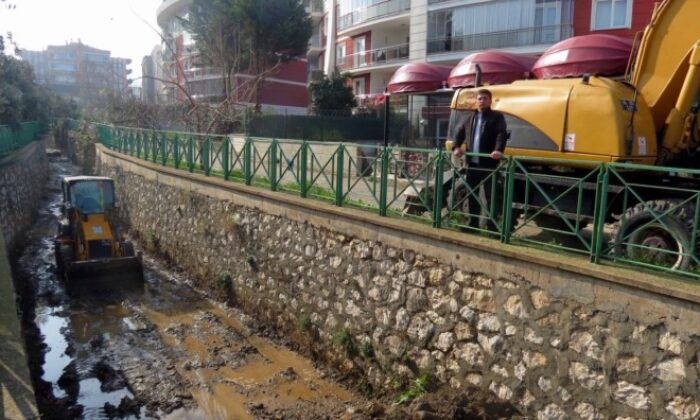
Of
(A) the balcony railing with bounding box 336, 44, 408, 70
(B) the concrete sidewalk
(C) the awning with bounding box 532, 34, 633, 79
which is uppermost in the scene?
(A) the balcony railing with bounding box 336, 44, 408, 70

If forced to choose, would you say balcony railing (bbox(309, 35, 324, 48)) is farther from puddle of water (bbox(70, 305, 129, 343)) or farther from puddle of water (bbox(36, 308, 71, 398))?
puddle of water (bbox(36, 308, 71, 398))

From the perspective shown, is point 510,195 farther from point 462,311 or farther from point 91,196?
point 91,196

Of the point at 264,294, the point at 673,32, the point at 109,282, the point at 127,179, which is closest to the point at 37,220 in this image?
the point at 127,179

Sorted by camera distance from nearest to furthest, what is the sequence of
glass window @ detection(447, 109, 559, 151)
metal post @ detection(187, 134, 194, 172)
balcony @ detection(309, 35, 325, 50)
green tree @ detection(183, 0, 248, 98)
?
glass window @ detection(447, 109, 559, 151) → metal post @ detection(187, 134, 194, 172) → green tree @ detection(183, 0, 248, 98) → balcony @ detection(309, 35, 325, 50)

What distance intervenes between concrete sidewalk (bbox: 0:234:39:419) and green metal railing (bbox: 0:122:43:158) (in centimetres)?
1199

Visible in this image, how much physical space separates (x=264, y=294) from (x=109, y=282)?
376 centimetres

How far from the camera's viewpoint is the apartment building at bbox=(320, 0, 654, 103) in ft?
63.8

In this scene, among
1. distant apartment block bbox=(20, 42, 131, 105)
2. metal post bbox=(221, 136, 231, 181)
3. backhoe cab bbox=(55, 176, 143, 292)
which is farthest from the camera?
distant apartment block bbox=(20, 42, 131, 105)

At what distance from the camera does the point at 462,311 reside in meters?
5.73

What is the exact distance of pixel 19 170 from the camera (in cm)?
1758

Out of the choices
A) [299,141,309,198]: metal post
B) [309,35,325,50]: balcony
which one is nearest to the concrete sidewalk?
[299,141,309,198]: metal post

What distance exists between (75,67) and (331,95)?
75.2 metres

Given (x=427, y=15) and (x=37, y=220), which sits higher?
(x=427, y=15)

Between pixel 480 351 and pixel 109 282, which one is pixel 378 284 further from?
pixel 109 282
